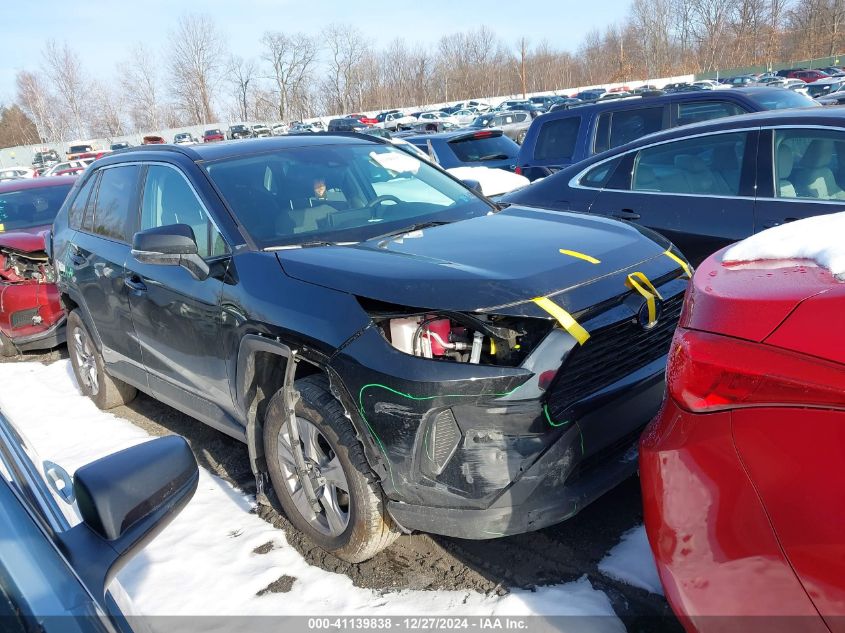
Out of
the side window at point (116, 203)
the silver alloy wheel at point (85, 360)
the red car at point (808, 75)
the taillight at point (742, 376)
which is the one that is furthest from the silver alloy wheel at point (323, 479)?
the red car at point (808, 75)

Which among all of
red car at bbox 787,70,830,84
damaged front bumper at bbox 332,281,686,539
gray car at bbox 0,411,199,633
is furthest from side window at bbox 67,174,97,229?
red car at bbox 787,70,830,84

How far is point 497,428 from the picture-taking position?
2344mm

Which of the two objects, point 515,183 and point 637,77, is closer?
point 515,183

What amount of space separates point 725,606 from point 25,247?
684 centimetres

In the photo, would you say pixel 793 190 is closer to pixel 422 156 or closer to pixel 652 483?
pixel 422 156

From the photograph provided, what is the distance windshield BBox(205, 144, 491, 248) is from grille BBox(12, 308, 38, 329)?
3976 millimetres

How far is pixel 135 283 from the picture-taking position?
3.96 metres

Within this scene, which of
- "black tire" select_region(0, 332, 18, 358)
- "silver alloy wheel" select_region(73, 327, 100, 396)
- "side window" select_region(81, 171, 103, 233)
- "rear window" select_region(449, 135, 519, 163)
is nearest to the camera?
"side window" select_region(81, 171, 103, 233)

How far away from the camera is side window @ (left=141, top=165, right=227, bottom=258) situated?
3414 mm

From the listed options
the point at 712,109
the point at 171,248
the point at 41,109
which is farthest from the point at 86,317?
the point at 41,109

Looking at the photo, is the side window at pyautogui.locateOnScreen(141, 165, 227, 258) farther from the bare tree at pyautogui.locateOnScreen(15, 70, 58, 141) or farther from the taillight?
the bare tree at pyautogui.locateOnScreen(15, 70, 58, 141)

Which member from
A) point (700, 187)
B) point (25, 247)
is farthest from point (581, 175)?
point (25, 247)

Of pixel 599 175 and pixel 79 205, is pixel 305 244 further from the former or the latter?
pixel 599 175

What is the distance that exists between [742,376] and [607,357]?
3.49 feet
